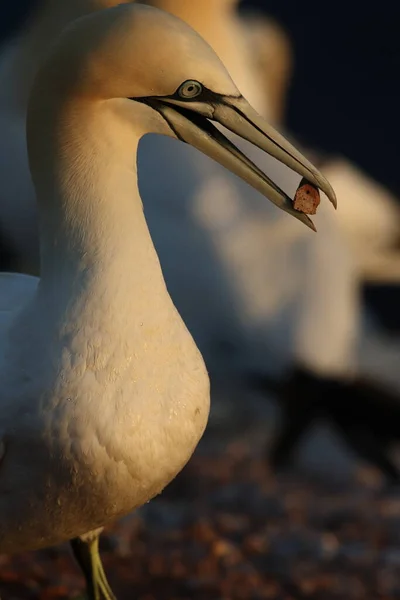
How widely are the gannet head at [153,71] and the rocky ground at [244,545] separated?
3.44ft

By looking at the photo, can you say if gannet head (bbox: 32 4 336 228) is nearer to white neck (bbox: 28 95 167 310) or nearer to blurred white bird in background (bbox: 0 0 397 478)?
white neck (bbox: 28 95 167 310)

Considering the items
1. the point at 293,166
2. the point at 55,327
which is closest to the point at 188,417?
the point at 55,327

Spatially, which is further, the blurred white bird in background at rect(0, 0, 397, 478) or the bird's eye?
the blurred white bird in background at rect(0, 0, 397, 478)

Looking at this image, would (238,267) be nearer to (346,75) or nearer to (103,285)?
(103,285)

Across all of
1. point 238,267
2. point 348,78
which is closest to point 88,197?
point 238,267

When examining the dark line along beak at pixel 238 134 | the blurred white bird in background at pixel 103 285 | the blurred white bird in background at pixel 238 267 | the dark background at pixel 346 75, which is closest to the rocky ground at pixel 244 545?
the blurred white bird in background at pixel 238 267

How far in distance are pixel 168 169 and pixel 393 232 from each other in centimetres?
122

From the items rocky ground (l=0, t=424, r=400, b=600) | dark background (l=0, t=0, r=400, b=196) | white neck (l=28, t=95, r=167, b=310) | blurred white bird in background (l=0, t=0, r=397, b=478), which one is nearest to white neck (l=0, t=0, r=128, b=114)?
blurred white bird in background (l=0, t=0, r=397, b=478)

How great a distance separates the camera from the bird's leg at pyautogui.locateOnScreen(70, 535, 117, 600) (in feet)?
7.00

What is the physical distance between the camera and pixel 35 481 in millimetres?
1728

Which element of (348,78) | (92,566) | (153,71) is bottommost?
(92,566)

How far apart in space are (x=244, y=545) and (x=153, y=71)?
1.32 m

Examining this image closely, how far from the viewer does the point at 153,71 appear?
1642mm

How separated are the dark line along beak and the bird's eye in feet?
0.05
